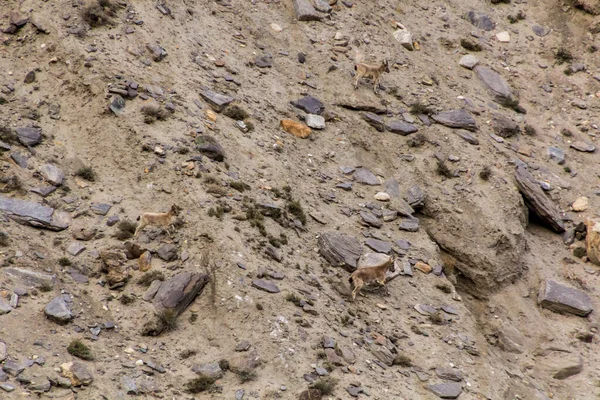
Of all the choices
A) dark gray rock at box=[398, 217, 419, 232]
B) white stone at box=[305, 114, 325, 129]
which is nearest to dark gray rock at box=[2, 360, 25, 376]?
dark gray rock at box=[398, 217, 419, 232]

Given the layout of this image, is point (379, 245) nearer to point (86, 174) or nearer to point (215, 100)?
point (215, 100)

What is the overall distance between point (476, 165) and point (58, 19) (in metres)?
14.2

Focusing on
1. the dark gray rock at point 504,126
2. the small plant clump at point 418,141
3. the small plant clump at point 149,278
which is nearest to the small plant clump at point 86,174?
the small plant clump at point 149,278

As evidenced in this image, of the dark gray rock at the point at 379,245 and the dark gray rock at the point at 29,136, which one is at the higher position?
the dark gray rock at the point at 29,136

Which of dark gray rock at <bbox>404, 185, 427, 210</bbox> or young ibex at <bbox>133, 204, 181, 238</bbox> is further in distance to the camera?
dark gray rock at <bbox>404, 185, 427, 210</bbox>

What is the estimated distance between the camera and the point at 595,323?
70.2ft

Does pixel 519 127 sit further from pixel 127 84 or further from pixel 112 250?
pixel 112 250

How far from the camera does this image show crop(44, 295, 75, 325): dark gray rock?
14.8m

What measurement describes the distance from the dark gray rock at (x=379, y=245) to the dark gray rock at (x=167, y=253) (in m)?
5.85

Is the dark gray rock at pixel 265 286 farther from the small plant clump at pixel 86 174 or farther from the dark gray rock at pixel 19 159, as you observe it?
the dark gray rock at pixel 19 159

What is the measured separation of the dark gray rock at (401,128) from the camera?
24016mm

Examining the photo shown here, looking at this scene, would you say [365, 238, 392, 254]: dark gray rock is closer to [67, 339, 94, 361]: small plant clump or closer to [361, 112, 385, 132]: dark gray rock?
[361, 112, 385, 132]: dark gray rock

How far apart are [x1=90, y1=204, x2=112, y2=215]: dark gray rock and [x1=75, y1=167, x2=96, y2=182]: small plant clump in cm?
104

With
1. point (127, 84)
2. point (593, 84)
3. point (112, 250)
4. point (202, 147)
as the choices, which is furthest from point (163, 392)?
point (593, 84)
